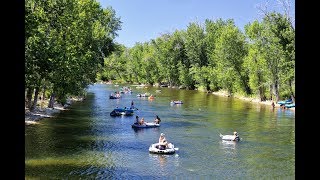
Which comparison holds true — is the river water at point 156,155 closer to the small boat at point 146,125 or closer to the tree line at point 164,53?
the small boat at point 146,125

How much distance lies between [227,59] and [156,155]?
8220cm

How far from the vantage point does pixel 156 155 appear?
35.7m

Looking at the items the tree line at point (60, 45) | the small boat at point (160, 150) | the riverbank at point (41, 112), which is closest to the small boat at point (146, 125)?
the tree line at point (60, 45)

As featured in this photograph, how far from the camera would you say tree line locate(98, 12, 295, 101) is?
254 feet

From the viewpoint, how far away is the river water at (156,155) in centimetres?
2973

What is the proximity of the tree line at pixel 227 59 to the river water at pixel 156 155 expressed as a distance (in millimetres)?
19996

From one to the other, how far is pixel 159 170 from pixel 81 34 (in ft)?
145

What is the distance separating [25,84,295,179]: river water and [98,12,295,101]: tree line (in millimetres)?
19996

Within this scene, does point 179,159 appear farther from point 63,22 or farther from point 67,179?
point 63,22

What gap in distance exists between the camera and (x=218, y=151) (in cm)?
3775

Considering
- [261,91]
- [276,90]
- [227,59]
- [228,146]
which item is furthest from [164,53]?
[228,146]

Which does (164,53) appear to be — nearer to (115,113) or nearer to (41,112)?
(115,113)

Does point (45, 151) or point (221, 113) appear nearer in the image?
point (45, 151)
